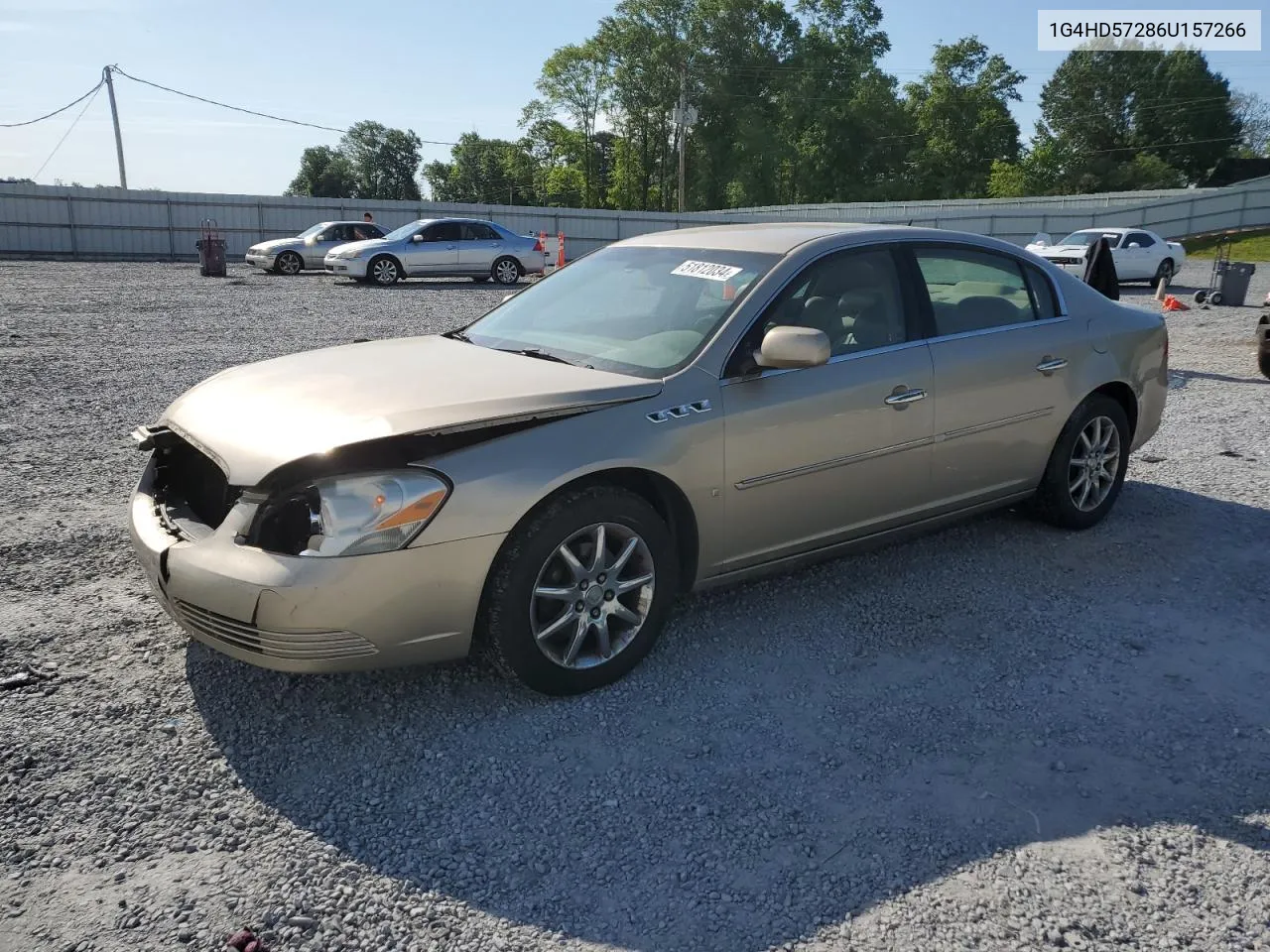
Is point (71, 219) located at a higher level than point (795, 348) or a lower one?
higher

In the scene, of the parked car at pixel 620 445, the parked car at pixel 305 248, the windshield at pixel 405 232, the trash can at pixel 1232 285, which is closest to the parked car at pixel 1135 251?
the trash can at pixel 1232 285

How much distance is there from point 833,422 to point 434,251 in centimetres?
1969

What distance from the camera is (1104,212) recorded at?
36.1 m

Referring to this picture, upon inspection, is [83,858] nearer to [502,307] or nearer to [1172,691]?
[502,307]

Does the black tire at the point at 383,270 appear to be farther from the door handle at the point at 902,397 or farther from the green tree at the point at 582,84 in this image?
the green tree at the point at 582,84

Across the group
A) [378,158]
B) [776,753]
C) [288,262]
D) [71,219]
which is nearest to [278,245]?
[288,262]

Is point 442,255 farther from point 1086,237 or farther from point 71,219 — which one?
point 1086,237

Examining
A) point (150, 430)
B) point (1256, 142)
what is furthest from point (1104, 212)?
point (1256, 142)

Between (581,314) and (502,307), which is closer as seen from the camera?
(581,314)

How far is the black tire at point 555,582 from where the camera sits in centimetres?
335

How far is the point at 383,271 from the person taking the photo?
2203cm

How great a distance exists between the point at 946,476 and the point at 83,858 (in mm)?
3655

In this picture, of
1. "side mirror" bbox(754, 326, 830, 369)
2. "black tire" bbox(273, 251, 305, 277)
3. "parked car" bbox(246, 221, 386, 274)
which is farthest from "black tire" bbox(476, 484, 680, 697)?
"black tire" bbox(273, 251, 305, 277)

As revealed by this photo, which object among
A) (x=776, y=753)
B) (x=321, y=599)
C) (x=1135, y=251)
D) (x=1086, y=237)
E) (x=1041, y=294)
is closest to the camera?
(x=321, y=599)
